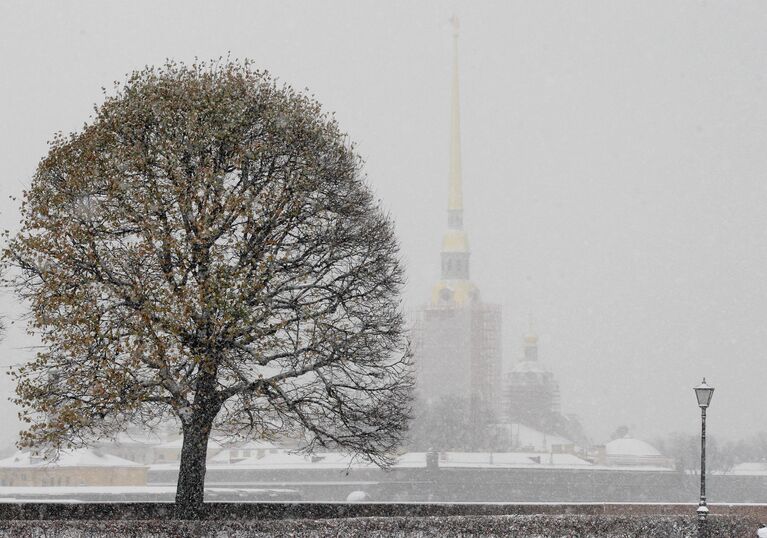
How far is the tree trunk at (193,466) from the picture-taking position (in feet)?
102

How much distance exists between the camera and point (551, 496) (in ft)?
455

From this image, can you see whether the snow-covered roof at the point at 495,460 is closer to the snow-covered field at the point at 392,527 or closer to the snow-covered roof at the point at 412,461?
the snow-covered roof at the point at 412,461

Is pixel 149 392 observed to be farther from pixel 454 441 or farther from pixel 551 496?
pixel 454 441

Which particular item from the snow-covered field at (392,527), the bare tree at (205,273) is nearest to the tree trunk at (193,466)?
the bare tree at (205,273)

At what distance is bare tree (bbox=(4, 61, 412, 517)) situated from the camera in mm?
29875

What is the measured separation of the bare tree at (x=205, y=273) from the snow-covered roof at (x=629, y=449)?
157 meters

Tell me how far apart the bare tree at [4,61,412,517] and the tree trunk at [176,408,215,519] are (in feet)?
0.16

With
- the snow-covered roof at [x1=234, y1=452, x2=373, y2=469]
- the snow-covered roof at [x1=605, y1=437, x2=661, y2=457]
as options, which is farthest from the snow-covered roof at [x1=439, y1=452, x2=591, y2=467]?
Result: the snow-covered roof at [x1=605, y1=437, x2=661, y2=457]

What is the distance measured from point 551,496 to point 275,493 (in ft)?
114

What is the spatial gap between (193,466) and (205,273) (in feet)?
16.2

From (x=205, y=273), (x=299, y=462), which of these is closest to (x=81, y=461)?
(x=299, y=462)

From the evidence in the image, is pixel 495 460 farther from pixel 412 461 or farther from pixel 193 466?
pixel 193 466

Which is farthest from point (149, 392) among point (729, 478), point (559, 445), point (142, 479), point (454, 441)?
point (559, 445)

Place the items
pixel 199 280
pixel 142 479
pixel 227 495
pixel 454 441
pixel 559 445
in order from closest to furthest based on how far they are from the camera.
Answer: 1. pixel 199 280
2. pixel 227 495
3. pixel 142 479
4. pixel 454 441
5. pixel 559 445
